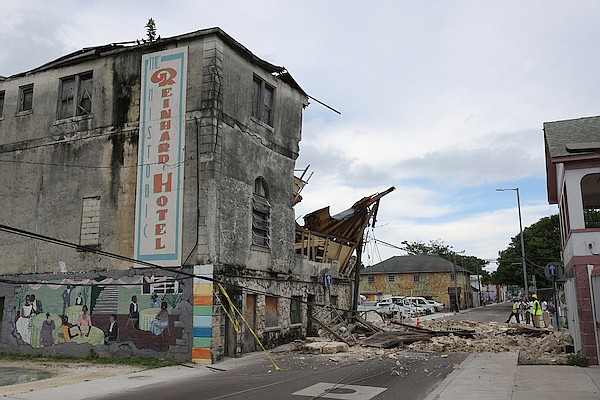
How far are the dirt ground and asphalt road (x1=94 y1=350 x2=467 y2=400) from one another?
2313 millimetres

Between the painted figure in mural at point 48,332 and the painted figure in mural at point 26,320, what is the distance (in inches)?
26.4

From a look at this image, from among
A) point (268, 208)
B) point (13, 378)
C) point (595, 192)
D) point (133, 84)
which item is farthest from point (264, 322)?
point (595, 192)

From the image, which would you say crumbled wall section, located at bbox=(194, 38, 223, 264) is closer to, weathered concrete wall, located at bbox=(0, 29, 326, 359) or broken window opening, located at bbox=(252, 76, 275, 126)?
weathered concrete wall, located at bbox=(0, 29, 326, 359)

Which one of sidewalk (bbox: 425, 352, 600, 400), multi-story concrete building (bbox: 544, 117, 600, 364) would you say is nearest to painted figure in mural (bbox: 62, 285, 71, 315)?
sidewalk (bbox: 425, 352, 600, 400)

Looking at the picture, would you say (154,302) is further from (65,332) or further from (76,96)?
(76,96)

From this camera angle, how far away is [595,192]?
65.6 ft

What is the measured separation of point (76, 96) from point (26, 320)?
27.4 ft

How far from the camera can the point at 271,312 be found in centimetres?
2078

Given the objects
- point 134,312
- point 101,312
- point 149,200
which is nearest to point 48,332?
point 101,312

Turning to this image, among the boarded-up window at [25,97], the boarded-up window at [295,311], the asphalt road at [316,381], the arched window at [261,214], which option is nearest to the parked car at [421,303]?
the boarded-up window at [295,311]

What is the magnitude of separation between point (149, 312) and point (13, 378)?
4.32 metres

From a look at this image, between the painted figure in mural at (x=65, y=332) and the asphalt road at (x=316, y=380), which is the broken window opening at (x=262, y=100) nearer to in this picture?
→ the asphalt road at (x=316, y=380)

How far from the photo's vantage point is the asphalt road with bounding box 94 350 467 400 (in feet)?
38.2

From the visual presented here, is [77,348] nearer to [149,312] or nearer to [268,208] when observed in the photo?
[149,312]
